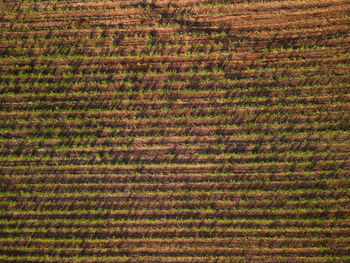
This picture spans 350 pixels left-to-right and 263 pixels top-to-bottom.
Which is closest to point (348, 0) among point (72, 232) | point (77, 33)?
point (77, 33)

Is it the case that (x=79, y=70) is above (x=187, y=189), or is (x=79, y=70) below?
above

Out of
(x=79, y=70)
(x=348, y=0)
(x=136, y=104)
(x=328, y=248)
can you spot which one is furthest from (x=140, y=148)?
(x=348, y=0)

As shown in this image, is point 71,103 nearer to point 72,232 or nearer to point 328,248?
point 72,232

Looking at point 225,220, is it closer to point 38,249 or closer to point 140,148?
point 140,148

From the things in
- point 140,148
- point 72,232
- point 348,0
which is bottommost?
point 72,232

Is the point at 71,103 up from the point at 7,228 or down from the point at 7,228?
up

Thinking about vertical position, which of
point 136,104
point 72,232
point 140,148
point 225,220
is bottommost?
point 72,232
